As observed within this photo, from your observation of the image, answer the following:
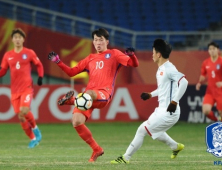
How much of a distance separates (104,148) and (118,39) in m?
12.0

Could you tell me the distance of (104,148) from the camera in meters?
14.0

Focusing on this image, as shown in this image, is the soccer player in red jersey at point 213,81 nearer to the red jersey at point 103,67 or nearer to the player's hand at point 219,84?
the player's hand at point 219,84

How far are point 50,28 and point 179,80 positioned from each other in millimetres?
16104

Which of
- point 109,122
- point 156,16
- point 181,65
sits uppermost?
point 156,16

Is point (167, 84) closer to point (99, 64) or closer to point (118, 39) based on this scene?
point (99, 64)

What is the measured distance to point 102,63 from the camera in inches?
424

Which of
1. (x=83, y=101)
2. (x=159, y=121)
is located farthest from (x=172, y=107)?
(x=83, y=101)

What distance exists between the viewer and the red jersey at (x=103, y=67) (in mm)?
10633

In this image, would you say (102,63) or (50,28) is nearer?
(102,63)

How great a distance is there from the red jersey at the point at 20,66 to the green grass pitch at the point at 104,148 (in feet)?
4.18

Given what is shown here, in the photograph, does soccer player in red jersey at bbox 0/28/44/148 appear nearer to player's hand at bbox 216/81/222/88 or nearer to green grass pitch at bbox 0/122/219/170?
green grass pitch at bbox 0/122/219/170

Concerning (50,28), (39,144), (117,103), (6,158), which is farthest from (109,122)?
(6,158)

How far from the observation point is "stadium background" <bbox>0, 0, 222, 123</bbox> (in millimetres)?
21859

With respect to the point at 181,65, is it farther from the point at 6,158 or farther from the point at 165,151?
the point at 6,158
